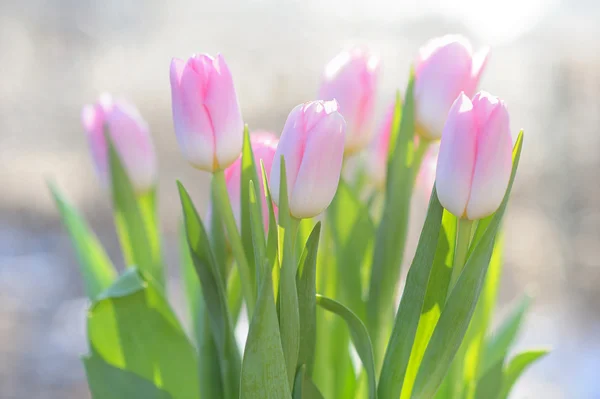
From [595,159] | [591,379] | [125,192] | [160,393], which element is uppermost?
[595,159]

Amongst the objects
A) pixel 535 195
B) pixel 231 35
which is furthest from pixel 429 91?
pixel 231 35

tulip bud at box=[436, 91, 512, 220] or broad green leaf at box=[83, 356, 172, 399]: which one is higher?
tulip bud at box=[436, 91, 512, 220]

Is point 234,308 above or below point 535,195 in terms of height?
below

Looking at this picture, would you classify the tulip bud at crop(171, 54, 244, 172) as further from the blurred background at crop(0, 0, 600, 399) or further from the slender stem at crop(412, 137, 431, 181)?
the blurred background at crop(0, 0, 600, 399)

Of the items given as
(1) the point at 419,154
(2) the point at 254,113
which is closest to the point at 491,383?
(1) the point at 419,154

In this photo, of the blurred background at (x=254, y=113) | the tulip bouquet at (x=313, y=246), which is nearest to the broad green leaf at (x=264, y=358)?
the tulip bouquet at (x=313, y=246)

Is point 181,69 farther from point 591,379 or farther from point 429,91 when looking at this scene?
point 591,379

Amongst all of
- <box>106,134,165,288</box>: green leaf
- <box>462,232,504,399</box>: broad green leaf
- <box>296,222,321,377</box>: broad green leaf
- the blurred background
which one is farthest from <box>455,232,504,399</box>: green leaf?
the blurred background

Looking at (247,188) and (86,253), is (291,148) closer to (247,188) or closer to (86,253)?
(247,188)
